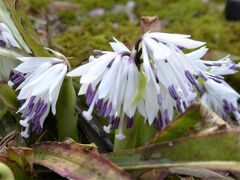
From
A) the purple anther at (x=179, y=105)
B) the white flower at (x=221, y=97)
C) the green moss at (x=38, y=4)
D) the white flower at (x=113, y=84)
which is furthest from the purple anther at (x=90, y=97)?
the green moss at (x=38, y=4)

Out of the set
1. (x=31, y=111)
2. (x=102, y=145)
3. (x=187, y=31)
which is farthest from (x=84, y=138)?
(x=187, y=31)

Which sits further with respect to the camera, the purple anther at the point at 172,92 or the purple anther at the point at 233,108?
the purple anther at the point at 233,108

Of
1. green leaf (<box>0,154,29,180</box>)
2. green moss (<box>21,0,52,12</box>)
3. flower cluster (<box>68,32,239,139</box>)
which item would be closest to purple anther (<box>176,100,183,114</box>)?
flower cluster (<box>68,32,239,139</box>)

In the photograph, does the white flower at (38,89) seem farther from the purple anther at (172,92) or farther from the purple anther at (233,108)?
the purple anther at (233,108)

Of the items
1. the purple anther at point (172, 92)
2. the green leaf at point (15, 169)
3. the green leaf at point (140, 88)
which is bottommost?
the green leaf at point (15, 169)

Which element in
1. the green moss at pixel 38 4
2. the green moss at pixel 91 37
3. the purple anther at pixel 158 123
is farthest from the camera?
the green moss at pixel 38 4

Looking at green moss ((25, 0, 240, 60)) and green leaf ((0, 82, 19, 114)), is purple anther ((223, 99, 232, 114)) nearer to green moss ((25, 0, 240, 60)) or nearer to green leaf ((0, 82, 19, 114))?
green leaf ((0, 82, 19, 114))
